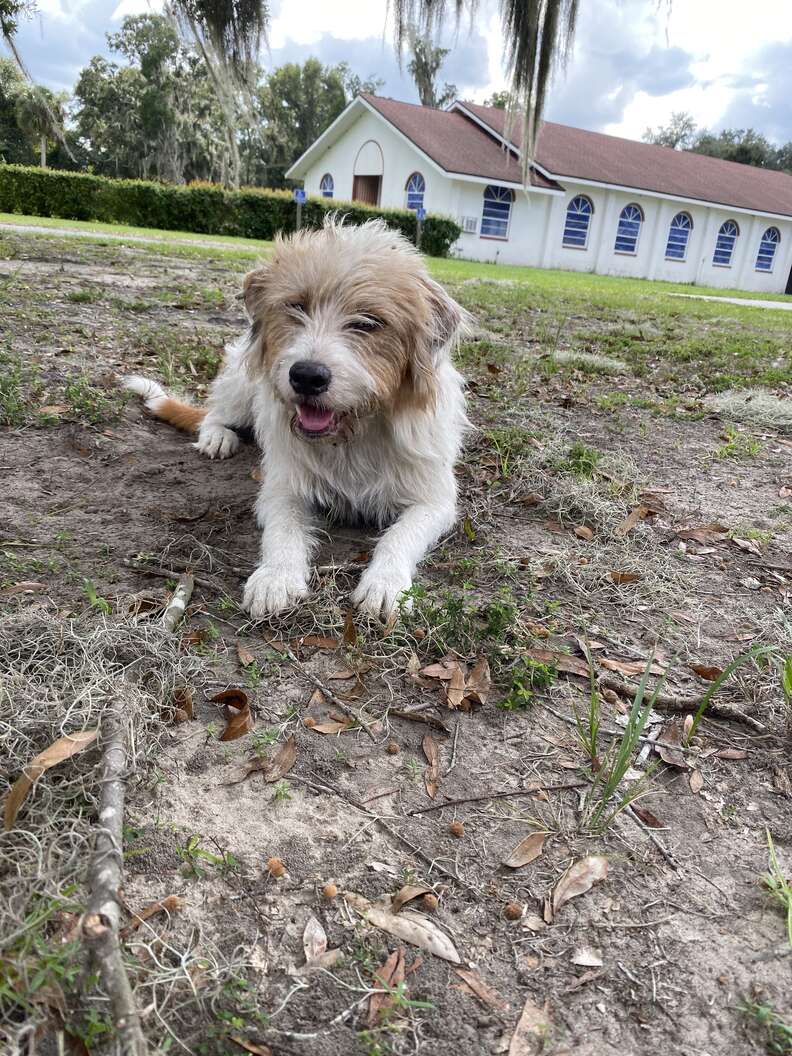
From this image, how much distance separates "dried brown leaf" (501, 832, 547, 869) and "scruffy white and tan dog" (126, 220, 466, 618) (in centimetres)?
118

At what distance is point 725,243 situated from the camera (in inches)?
1692

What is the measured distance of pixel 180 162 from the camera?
60.7 metres

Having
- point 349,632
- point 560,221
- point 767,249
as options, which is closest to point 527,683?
point 349,632

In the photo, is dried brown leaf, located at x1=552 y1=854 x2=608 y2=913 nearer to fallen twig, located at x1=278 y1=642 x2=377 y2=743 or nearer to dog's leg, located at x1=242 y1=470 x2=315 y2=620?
fallen twig, located at x1=278 y1=642 x2=377 y2=743

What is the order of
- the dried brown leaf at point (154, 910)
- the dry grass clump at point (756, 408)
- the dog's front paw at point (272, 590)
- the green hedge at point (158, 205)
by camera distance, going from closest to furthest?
the dried brown leaf at point (154, 910) → the dog's front paw at point (272, 590) → the dry grass clump at point (756, 408) → the green hedge at point (158, 205)

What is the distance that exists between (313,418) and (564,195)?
38659 mm

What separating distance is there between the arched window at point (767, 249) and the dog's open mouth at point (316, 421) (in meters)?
49.5

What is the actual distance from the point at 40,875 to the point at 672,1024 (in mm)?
1471

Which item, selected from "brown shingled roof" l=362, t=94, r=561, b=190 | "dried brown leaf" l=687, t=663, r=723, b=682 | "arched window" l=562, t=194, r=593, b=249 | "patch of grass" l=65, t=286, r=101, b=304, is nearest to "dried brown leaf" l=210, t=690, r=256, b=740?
"dried brown leaf" l=687, t=663, r=723, b=682

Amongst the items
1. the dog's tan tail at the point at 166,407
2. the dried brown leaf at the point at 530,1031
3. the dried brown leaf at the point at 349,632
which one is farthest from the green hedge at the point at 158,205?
the dried brown leaf at the point at 530,1031

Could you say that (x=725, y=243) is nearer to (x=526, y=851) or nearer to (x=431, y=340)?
(x=431, y=340)

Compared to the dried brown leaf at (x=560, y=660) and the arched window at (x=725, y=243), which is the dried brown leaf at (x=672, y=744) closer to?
the dried brown leaf at (x=560, y=660)

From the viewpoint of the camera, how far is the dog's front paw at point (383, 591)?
3.03m

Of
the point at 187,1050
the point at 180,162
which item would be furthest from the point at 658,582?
the point at 180,162
